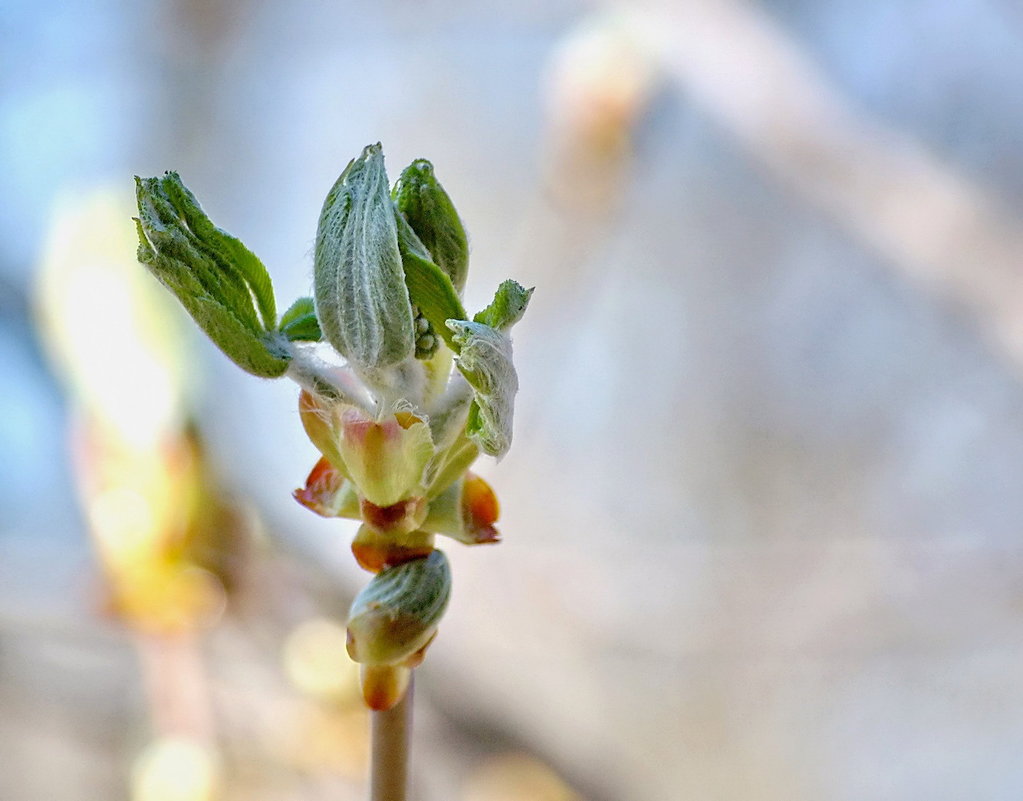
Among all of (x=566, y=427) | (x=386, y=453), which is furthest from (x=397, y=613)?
(x=566, y=427)

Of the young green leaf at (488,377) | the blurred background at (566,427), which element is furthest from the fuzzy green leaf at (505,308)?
the blurred background at (566,427)

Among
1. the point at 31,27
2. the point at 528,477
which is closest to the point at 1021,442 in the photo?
the point at 528,477

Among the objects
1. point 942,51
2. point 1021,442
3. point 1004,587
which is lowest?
point 1004,587

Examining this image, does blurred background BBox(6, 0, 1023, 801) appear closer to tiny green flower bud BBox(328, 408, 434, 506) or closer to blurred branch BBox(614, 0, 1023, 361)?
blurred branch BBox(614, 0, 1023, 361)

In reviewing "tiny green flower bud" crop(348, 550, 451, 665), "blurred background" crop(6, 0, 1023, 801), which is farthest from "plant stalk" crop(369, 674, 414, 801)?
"blurred background" crop(6, 0, 1023, 801)

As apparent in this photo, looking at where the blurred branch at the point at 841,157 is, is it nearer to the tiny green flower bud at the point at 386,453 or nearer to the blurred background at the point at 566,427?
the blurred background at the point at 566,427

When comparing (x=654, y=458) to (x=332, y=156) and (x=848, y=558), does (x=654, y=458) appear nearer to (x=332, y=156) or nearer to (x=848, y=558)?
(x=848, y=558)

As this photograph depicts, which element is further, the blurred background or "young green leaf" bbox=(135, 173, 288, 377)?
the blurred background
